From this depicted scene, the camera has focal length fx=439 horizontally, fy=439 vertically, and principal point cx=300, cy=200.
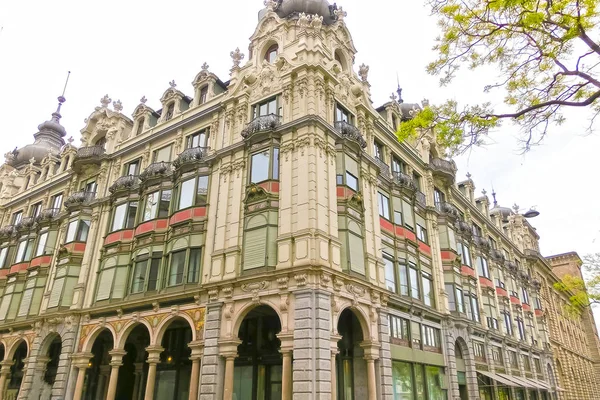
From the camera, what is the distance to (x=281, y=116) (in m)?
23.3

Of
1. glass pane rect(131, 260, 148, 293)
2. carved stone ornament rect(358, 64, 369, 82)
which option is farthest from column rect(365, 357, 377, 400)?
carved stone ornament rect(358, 64, 369, 82)

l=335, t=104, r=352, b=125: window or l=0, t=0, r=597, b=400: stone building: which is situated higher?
l=335, t=104, r=352, b=125: window

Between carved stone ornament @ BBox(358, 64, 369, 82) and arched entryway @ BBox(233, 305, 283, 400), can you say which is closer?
arched entryway @ BBox(233, 305, 283, 400)

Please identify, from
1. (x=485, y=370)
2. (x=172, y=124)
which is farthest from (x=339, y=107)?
A: (x=485, y=370)

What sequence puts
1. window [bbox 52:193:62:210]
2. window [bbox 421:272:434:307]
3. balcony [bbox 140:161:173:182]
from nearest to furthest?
balcony [bbox 140:161:173:182], window [bbox 421:272:434:307], window [bbox 52:193:62:210]

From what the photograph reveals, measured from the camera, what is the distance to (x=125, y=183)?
1137 inches

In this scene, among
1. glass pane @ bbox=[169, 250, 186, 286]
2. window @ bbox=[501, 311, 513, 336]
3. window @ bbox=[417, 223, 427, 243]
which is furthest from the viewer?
window @ bbox=[501, 311, 513, 336]

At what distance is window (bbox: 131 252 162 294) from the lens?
79.8 feet

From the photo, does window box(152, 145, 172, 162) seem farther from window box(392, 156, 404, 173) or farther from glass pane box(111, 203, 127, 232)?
window box(392, 156, 404, 173)

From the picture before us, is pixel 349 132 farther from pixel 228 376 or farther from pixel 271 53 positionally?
pixel 228 376

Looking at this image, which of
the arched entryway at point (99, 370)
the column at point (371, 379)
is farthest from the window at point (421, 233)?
the arched entryway at point (99, 370)

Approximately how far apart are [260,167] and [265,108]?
4.11m

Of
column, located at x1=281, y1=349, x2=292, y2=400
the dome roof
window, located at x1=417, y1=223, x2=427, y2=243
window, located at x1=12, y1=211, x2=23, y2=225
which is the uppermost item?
the dome roof

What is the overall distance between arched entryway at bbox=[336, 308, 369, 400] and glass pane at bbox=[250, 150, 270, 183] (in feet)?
26.2
